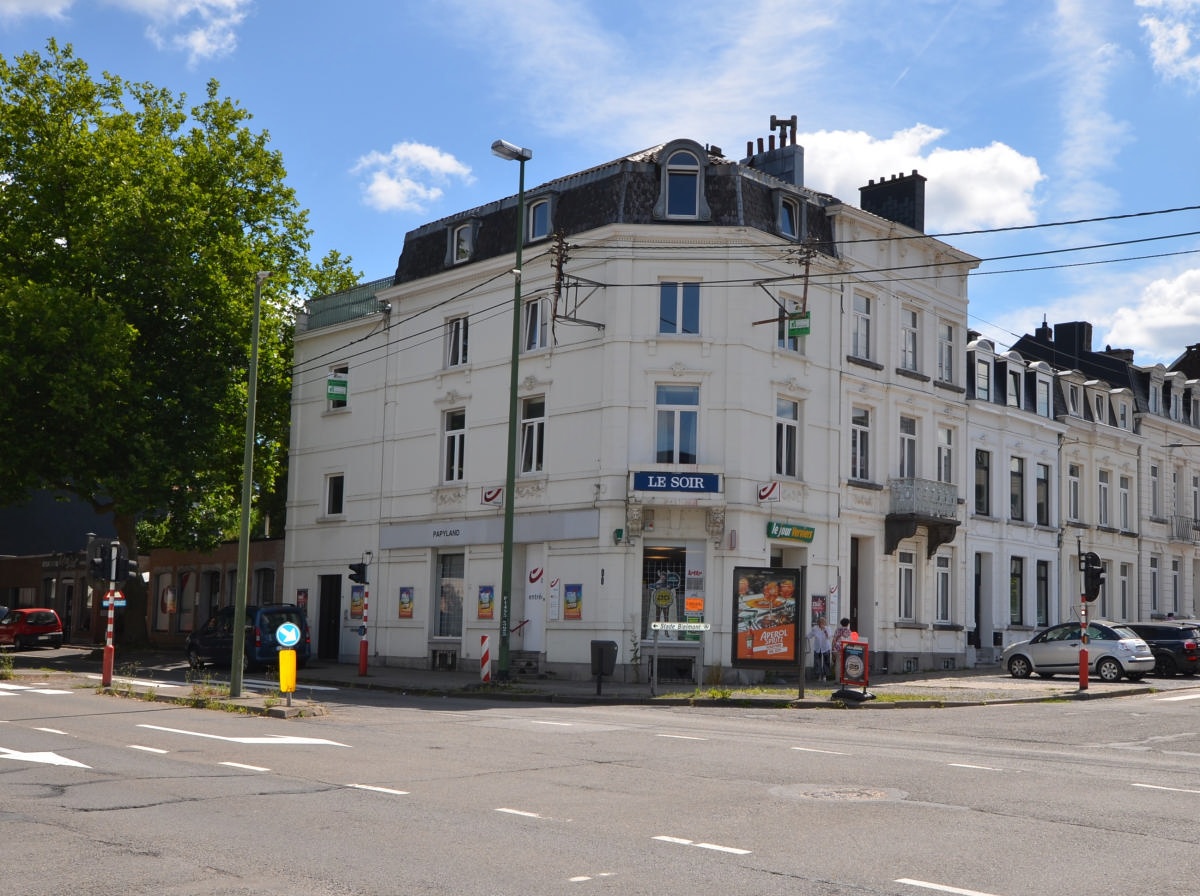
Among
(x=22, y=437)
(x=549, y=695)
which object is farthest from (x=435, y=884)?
(x=22, y=437)

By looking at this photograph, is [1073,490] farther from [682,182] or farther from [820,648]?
[682,182]

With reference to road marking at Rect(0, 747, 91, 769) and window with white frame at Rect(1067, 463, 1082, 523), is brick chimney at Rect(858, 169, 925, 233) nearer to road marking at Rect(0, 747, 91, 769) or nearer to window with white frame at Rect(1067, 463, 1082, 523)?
window with white frame at Rect(1067, 463, 1082, 523)

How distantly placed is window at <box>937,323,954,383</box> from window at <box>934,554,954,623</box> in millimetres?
5156

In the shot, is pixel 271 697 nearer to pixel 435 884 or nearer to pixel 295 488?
pixel 435 884

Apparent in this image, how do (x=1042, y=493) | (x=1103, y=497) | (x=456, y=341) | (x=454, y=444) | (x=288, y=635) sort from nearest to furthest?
(x=288, y=635), (x=454, y=444), (x=456, y=341), (x=1042, y=493), (x=1103, y=497)

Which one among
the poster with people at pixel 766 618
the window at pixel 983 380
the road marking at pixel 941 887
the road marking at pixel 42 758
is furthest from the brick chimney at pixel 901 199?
the road marking at pixel 941 887

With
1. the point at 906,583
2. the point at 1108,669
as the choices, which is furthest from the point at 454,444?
the point at 1108,669

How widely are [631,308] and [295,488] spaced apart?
1472cm

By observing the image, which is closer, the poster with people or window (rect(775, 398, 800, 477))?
the poster with people

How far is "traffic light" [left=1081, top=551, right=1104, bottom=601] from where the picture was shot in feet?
92.7

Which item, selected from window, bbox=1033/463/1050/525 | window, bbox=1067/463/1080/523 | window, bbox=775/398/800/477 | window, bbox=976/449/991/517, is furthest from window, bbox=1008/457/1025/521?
window, bbox=775/398/800/477

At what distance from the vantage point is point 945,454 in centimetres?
A: 3709

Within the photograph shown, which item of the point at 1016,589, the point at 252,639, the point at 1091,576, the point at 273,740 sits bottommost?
the point at 273,740

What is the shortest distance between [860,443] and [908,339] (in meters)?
3.91
